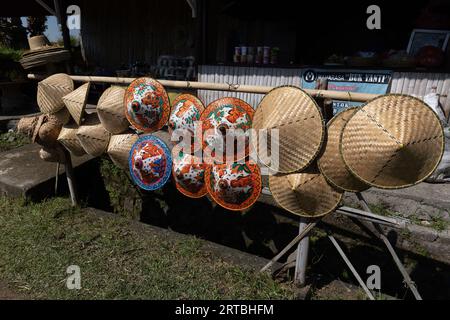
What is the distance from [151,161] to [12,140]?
5.30 meters

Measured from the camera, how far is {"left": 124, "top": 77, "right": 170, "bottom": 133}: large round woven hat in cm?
286

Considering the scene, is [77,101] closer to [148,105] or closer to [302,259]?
[148,105]

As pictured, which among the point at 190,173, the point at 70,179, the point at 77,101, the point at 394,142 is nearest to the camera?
the point at 394,142

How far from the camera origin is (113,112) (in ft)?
10.3

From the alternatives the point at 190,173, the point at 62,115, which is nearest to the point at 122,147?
the point at 190,173

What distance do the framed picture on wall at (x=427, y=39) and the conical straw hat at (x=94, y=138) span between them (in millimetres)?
5348

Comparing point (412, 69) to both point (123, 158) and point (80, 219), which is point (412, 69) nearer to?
point (123, 158)

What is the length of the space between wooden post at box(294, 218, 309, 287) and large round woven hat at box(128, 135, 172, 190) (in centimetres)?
134

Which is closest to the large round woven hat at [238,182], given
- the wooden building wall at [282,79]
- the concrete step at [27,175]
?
the concrete step at [27,175]

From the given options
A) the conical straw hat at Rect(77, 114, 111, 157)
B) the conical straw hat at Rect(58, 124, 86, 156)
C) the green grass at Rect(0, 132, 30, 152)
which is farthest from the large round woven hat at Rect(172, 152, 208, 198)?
the green grass at Rect(0, 132, 30, 152)

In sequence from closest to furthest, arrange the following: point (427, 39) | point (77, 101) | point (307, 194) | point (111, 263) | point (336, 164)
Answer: point (336, 164), point (307, 194), point (111, 263), point (77, 101), point (427, 39)

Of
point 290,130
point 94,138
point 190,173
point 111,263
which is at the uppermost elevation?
point 290,130

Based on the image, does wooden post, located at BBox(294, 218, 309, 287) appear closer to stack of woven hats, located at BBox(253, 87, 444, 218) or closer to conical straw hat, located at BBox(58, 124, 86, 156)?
stack of woven hats, located at BBox(253, 87, 444, 218)

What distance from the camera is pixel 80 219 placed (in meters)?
3.57
